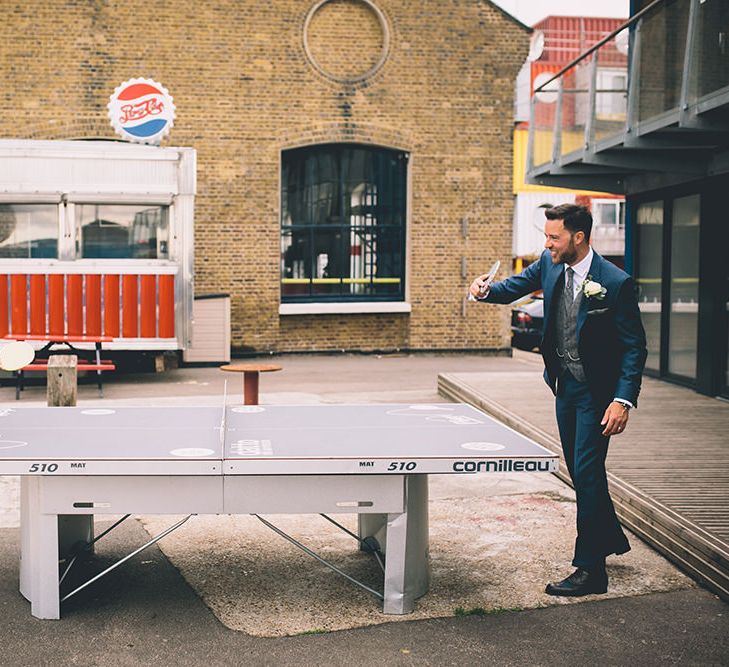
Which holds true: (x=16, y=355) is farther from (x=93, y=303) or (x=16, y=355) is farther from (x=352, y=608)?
(x=93, y=303)

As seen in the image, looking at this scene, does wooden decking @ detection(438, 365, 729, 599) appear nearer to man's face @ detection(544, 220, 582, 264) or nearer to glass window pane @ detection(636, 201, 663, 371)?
glass window pane @ detection(636, 201, 663, 371)

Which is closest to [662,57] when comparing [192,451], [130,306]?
[130,306]

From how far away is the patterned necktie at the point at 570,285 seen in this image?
5.39 m

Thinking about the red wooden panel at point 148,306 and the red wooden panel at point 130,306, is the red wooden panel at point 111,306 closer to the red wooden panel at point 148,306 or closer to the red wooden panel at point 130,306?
the red wooden panel at point 130,306

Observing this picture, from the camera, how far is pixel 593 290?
5.12 meters

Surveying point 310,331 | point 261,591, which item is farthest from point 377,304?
point 261,591

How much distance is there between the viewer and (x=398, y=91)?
19062mm

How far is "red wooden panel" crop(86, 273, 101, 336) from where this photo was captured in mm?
14555

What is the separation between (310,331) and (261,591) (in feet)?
45.3

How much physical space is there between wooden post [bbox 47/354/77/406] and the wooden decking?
387 cm

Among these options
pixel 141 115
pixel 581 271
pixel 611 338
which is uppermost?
pixel 141 115

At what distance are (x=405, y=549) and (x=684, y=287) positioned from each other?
8929 millimetres

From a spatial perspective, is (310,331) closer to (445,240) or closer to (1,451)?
(445,240)

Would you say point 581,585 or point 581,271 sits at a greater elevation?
point 581,271
